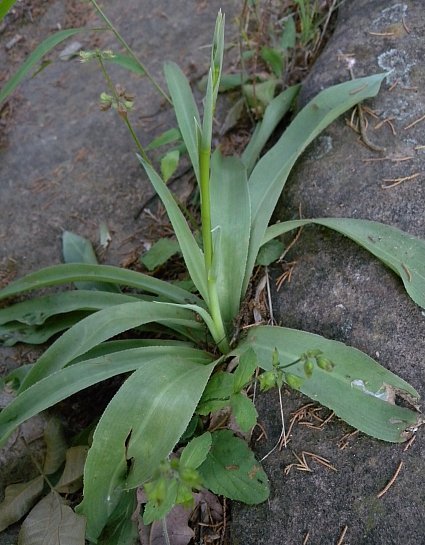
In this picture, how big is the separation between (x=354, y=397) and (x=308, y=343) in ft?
0.69

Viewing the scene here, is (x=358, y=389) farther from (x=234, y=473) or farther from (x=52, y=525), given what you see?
(x=52, y=525)

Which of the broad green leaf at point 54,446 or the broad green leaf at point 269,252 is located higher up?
the broad green leaf at point 269,252

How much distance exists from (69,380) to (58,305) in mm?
478

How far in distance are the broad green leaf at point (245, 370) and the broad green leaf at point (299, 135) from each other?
60cm

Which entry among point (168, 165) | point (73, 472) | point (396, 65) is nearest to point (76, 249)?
point (168, 165)

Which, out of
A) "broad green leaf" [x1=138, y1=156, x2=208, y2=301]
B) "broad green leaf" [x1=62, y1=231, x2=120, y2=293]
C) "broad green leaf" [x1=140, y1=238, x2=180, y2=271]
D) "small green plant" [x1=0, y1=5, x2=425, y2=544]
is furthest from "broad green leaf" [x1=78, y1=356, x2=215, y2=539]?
"broad green leaf" [x1=62, y1=231, x2=120, y2=293]

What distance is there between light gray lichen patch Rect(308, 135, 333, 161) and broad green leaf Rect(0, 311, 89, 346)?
1.10 m

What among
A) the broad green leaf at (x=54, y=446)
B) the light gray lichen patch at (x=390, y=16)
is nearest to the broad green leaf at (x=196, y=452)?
the broad green leaf at (x=54, y=446)

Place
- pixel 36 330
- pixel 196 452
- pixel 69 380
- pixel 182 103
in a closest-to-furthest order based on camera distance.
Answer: pixel 196 452 → pixel 69 380 → pixel 36 330 → pixel 182 103

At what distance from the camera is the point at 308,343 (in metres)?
1.63

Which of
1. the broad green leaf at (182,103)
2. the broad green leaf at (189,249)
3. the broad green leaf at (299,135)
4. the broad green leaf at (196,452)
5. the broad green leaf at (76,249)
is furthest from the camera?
the broad green leaf at (76,249)

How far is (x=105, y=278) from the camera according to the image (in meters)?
1.98

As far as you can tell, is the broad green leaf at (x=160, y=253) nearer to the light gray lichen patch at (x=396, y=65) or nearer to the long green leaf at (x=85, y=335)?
the long green leaf at (x=85, y=335)

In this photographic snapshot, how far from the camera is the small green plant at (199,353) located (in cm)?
145
